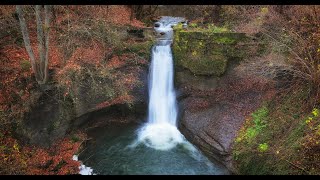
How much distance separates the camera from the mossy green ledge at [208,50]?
14.9m

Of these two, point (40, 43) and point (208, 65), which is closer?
point (40, 43)

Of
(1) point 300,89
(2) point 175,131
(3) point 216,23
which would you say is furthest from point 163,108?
(3) point 216,23

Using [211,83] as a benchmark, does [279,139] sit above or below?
below

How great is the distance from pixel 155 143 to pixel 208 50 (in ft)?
18.9

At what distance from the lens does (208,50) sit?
15.2m

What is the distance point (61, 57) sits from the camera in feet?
46.6

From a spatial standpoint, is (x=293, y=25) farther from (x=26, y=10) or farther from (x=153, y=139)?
(x=26, y=10)

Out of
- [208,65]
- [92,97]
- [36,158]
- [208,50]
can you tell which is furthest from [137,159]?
[208,50]

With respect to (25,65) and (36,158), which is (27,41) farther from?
(36,158)

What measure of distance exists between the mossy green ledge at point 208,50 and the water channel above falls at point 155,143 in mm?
1189

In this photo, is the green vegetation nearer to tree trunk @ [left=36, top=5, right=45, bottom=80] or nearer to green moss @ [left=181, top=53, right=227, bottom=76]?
green moss @ [left=181, top=53, right=227, bottom=76]

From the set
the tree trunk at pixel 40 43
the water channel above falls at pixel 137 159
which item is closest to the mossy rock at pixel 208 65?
→ the water channel above falls at pixel 137 159

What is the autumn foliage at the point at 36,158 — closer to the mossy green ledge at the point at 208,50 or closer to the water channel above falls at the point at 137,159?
the water channel above falls at the point at 137,159

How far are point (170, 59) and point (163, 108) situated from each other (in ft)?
9.20
